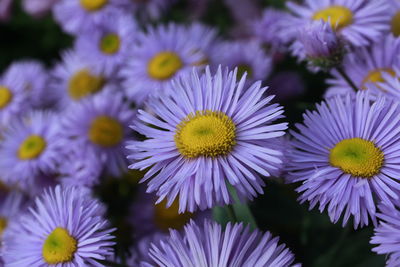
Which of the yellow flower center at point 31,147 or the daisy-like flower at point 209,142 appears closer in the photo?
the daisy-like flower at point 209,142

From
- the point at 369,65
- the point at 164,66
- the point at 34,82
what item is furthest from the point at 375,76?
the point at 34,82

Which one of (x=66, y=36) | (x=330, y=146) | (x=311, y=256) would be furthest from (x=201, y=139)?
(x=66, y=36)

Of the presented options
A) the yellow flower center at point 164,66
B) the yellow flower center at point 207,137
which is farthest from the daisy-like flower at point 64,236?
the yellow flower center at point 164,66

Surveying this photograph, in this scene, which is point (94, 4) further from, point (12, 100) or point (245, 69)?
point (245, 69)

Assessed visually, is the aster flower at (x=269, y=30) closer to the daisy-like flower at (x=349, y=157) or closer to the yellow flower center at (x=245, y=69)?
the yellow flower center at (x=245, y=69)

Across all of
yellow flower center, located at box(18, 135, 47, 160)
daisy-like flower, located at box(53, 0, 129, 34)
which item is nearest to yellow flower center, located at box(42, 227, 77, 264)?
yellow flower center, located at box(18, 135, 47, 160)

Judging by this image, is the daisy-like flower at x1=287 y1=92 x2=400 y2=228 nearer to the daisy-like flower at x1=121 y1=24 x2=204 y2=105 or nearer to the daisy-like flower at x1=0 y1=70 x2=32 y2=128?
the daisy-like flower at x1=121 y1=24 x2=204 y2=105
